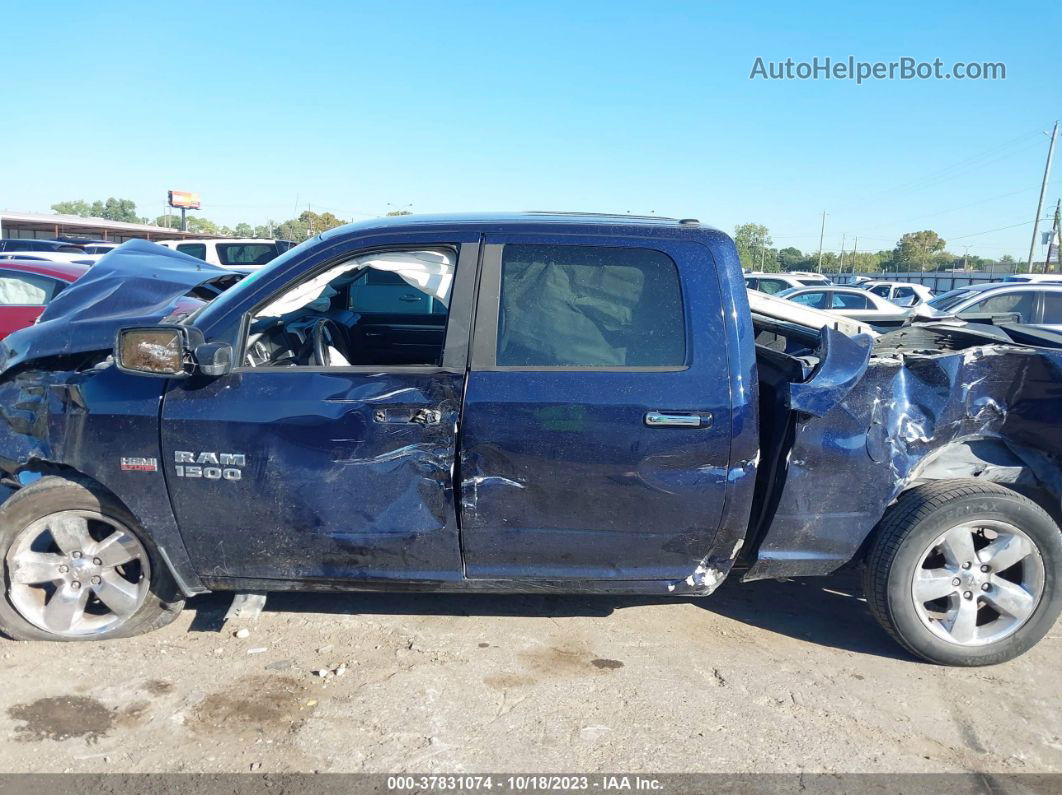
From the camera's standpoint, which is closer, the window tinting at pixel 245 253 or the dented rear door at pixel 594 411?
the dented rear door at pixel 594 411

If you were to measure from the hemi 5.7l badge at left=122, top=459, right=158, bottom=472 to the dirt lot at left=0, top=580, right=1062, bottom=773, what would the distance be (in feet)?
2.85

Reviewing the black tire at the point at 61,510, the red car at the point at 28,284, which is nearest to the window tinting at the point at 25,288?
the red car at the point at 28,284

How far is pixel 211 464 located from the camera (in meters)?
3.26

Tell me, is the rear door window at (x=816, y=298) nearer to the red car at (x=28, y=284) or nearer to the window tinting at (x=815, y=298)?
the window tinting at (x=815, y=298)

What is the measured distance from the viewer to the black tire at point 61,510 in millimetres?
3424

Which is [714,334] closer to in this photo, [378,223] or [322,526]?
[378,223]

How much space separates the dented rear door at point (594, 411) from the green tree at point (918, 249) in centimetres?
8602

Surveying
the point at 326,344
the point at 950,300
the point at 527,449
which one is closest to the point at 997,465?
the point at 527,449

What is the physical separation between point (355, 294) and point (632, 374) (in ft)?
7.72

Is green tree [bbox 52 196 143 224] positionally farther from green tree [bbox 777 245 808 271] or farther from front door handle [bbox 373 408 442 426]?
front door handle [bbox 373 408 442 426]

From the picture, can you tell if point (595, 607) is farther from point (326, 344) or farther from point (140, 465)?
point (140, 465)

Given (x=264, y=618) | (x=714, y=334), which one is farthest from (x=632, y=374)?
(x=264, y=618)

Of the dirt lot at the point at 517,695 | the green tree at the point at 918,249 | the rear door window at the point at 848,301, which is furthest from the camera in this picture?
the green tree at the point at 918,249

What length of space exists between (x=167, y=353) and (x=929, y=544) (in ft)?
10.9
